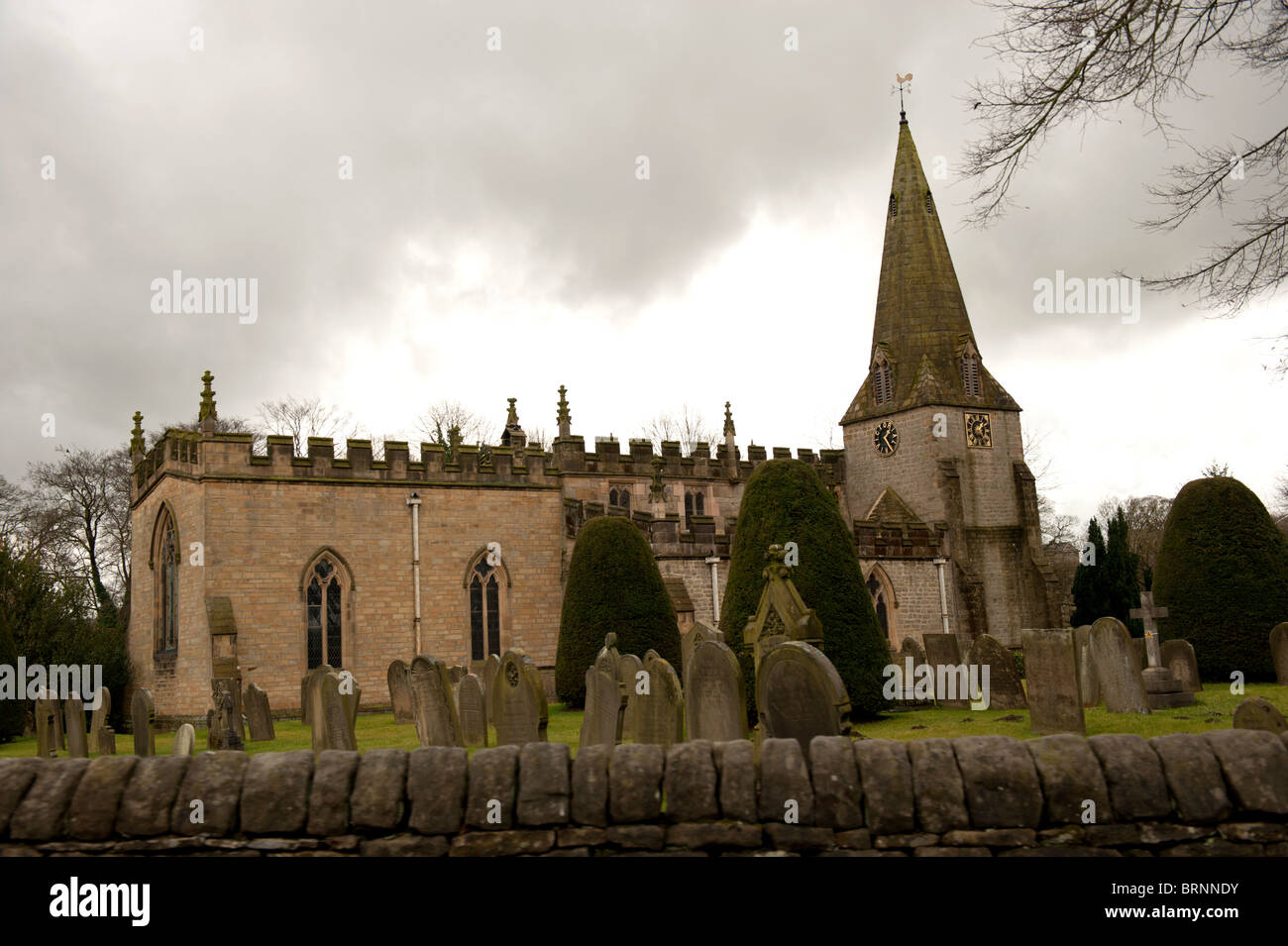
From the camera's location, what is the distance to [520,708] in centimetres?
1136

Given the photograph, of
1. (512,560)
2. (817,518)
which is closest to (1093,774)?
(817,518)

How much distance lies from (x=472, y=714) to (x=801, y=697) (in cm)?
614

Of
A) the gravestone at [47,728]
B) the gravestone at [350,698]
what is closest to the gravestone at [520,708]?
the gravestone at [350,698]

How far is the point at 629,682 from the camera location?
474 inches

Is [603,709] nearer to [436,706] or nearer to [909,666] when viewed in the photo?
[436,706]

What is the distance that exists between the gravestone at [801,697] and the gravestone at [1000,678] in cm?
688

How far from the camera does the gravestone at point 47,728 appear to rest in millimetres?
14570

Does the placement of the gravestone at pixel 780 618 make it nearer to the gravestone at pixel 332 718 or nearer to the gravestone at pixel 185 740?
the gravestone at pixel 332 718

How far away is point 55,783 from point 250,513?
16414 millimetres

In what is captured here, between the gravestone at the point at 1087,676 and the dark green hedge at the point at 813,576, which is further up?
the dark green hedge at the point at 813,576

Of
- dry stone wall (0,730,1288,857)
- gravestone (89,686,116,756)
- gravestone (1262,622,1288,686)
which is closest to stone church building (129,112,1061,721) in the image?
gravestone (89,686,116,756)

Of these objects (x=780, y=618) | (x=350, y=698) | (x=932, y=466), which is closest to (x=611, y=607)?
(x=780, y=618)
